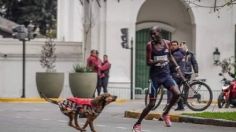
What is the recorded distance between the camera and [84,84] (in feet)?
92.1

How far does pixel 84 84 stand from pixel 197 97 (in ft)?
32.7

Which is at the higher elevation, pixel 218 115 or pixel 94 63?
pixel 94 63

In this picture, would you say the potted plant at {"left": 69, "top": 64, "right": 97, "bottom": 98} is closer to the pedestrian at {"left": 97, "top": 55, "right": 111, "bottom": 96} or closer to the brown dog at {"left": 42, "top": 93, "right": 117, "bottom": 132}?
the pedestrian at {"left": 97, "top": 55, "right": 111, "bottom": 96}

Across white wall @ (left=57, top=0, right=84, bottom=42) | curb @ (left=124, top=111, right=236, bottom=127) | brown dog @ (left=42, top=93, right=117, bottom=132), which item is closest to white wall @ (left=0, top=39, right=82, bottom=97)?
white wall @ (left=57, top=0, right=84, bottom=42)

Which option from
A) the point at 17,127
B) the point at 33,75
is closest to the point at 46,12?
the point at 33,75

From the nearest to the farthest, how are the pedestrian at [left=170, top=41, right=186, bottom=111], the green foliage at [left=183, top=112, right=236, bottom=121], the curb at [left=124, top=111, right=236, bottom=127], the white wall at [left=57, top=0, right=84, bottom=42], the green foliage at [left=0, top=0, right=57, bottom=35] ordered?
1. the curb at [left=124, top=111, right=236, bottom=127]
2. the green foliage at [left=183, top=112, right=236, bottom=121]
3. the pedestrian at [left=170, top=41, right=186, bottom=111]
4. the white wall at [left=57, top=0, right=84, bottom=42]
5. the green foliage at [left=0, top=0, right=57, bottom=35]

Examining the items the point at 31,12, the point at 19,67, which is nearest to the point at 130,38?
the point at 19,67

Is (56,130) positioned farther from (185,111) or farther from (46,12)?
A: (46,12)

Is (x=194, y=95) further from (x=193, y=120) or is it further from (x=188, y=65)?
(x=193, y=120)

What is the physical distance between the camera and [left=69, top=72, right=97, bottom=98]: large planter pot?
28.0 m

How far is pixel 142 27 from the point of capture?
1237 inches

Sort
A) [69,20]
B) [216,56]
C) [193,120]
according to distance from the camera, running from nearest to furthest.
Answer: [193,120], [216,56], [69,20]

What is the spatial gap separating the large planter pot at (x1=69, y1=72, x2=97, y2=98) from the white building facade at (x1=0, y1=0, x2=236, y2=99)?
173cm

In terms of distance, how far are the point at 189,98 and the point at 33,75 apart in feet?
47.0
